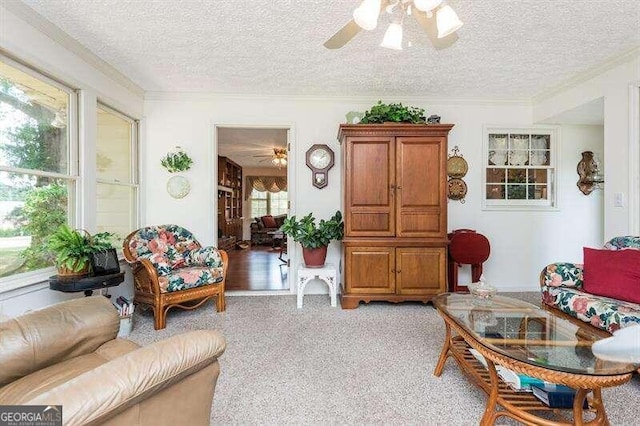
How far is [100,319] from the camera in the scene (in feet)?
4.76

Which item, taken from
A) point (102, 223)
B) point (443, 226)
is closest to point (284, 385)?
point (443, 226)

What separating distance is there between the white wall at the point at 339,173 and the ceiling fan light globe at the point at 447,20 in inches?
83.9

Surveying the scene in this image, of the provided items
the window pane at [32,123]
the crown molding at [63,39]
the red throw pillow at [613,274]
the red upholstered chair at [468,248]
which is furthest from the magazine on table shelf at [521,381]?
the crown molding at [63,39]

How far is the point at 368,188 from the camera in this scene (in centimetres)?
331

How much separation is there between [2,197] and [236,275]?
3.11 meters

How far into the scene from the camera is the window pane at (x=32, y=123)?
2.21m

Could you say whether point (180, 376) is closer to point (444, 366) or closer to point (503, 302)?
point (444, 366)

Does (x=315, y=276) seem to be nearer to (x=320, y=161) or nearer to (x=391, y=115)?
(x=320, y=161)

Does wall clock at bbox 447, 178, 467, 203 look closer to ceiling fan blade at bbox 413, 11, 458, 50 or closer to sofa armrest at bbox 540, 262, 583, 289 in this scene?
sofa armrest at bbox 540, 262, 583, 289

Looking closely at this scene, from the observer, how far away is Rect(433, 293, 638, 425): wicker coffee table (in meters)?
1.22

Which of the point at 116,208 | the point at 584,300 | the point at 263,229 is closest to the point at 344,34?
the point at 584,300

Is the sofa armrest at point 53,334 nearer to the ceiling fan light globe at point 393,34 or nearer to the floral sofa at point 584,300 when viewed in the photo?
the ceiling fan light globe at point 393,34

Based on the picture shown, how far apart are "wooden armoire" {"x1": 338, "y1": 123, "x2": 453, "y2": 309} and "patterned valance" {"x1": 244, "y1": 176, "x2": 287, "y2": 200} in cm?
673

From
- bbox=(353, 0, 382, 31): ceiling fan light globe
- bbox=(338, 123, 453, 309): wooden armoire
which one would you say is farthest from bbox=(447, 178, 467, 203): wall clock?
bbox=(353, 0, 382, 31): ceiling fan light globe
